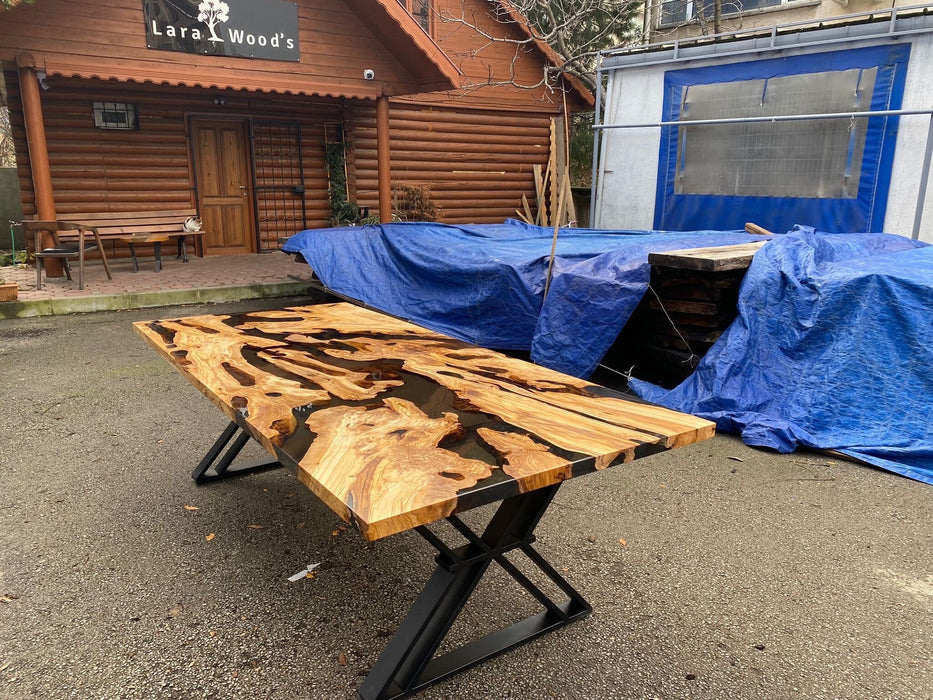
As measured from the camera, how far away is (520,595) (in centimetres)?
246

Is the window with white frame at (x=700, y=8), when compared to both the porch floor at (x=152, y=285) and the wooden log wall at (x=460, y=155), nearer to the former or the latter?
the wooden log wall at (x=460, y=155)

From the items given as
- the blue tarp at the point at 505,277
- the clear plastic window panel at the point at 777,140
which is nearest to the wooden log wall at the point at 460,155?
the clear plastic window panel at the point at 777,140

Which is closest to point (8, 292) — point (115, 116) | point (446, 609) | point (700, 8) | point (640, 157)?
point (115, 116)

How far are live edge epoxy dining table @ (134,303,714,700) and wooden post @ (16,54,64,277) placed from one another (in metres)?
6.92

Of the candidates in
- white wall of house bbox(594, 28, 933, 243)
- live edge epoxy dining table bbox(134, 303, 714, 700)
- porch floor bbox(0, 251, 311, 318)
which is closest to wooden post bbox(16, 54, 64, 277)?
porch floor bbox(0, 251, 311, 318)

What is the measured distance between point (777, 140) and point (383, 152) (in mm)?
5416

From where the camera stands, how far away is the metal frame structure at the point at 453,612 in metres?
1.87

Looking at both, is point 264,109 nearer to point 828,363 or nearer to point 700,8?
point 828,363

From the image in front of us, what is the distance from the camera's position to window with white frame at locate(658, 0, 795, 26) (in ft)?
49.7

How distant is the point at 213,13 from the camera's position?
8.91 meters

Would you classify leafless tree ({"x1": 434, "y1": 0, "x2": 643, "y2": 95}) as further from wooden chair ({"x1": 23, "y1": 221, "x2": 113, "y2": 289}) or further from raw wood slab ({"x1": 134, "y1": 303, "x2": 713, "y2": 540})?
raw wood slab ({"x1": 134, "y1": 303, "x2": 713, "y2": 540})

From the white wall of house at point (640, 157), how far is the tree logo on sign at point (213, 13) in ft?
17.5

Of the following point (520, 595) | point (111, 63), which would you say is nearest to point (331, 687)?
point (520, 595)

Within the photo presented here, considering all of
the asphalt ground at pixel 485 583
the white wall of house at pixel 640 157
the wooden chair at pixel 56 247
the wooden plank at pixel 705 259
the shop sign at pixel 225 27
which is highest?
the shop sign at pixel 225 27
